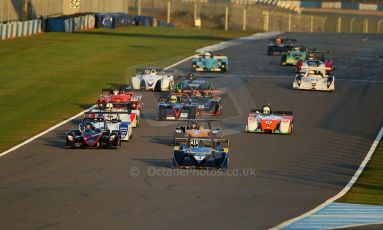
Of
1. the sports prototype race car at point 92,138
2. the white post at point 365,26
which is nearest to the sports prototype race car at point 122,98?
the sports prototype race car at point 92,138

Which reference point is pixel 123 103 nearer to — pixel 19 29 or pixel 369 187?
pixel 369 187

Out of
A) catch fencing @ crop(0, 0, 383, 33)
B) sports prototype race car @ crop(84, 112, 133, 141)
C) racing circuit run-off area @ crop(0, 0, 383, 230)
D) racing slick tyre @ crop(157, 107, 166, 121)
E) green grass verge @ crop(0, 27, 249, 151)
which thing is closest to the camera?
racing circuit run-off area @ crop(0, 0, 383, 230)

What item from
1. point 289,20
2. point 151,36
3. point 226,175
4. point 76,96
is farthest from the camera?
point 289,20

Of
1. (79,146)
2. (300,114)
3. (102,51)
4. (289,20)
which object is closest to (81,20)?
(102,51)

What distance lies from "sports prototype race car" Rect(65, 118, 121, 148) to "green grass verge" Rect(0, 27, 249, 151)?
9.57 ft

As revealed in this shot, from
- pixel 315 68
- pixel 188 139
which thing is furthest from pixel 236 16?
pixel 188 139

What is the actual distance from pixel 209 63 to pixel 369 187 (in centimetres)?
3599

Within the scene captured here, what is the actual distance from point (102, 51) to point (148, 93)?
2484 cm

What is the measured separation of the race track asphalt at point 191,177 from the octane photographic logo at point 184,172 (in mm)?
67

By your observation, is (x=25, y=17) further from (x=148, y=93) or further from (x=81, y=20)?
(x=148, y=93)

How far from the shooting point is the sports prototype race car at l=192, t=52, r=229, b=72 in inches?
2827


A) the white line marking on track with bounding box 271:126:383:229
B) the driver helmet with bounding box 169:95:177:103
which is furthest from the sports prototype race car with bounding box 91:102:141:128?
the white line marking on track with bounding box 271:126:383:229

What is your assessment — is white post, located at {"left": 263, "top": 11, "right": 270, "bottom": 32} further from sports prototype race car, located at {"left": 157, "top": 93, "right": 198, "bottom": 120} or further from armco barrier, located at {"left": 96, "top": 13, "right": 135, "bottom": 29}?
sports prototype race car, located at {"left": 157, "top": 93, "right": 198, "bottom": 120}

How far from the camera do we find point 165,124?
49000 mm
